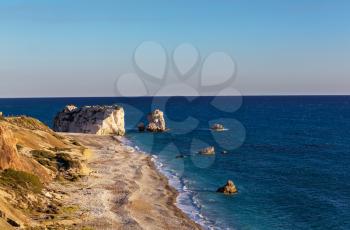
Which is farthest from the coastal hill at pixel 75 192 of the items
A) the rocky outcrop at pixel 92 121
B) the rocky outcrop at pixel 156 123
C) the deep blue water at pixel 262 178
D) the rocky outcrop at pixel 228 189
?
the rocky outcrop at pixel 156 123

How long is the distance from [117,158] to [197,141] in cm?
4092

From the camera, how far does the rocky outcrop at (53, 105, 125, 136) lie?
127 meters

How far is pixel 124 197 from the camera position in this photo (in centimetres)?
5531

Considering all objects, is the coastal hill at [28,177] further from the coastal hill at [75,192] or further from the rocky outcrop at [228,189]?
the rocky outcrop at [228,189]

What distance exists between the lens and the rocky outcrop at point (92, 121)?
12744 cm

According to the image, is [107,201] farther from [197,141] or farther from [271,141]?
[271,141]

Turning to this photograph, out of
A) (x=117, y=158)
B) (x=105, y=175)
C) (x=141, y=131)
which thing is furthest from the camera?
(x=141, y=131)

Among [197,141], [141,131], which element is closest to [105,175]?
[197,141]

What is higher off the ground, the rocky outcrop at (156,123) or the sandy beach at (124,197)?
the rocky outcrop at (156,123)

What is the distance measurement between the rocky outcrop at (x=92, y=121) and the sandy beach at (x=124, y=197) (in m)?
42.5

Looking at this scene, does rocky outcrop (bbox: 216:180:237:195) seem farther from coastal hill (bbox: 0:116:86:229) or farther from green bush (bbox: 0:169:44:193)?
green bush (bbox: 0:169:44:193)

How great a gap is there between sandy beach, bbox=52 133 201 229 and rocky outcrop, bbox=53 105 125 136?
140 feet

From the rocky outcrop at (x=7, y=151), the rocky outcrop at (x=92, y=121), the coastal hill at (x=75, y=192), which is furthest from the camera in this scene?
the rocky outcrop at (x=92, y=121)

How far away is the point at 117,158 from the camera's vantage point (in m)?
85.8
